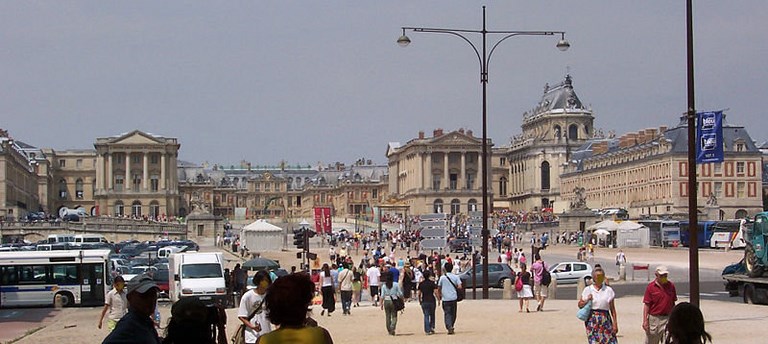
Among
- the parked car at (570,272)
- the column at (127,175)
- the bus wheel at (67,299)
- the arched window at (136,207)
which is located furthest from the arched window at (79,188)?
the bus wheel at (67,299)

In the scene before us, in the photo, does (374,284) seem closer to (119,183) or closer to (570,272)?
(570,272)

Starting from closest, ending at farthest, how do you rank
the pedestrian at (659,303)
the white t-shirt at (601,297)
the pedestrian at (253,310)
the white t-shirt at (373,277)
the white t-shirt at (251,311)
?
the pedestrian at (253,310) → the white t-shirt at (251,311) → the white t-shirt at (601,297) → the pedestrian at (659,303) → the white t-shirt at (373,277)

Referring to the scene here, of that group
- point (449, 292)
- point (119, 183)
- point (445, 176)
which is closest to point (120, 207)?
point (119, 183)

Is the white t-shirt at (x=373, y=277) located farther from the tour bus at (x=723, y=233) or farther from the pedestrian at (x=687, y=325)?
the tour bus at (x=723, y=233)

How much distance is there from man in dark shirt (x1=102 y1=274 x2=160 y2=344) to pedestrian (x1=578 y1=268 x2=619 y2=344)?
7475 mm

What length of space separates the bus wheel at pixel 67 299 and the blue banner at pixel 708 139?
2174cm

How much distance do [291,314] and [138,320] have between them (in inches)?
46.6

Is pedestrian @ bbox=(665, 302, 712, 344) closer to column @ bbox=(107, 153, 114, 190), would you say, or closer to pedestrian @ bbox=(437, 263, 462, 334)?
pedestrian @ bbox=(437, 263, 462, 334)

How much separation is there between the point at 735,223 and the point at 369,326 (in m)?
61.3

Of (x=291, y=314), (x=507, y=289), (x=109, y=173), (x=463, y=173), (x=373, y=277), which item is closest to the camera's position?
(x=291, y=314)

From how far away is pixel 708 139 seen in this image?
2044 cm

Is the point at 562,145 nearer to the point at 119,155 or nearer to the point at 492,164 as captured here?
the point at 492,164

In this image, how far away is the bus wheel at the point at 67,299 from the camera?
3594 centimetres

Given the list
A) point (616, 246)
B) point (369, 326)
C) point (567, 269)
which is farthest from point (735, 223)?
point (369, 326)
